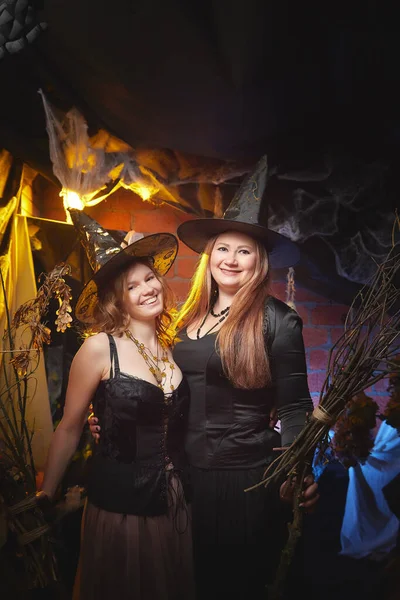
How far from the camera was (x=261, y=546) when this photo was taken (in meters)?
1.60

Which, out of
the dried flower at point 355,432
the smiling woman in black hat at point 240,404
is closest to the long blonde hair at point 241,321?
the smiling woman in black hat at point 240,404

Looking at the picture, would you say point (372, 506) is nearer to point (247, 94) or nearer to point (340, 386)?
point (340, 386)

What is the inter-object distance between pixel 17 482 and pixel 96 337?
0.47 metres

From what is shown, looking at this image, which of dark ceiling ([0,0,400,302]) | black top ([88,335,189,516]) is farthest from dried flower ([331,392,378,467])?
black top ([88,335,189,516])

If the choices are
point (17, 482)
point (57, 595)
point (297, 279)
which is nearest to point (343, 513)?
point (297, 279)

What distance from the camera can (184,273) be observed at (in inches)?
104

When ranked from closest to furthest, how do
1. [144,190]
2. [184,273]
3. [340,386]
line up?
[340,386]
[144,190]
[184,273]

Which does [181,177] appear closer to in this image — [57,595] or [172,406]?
[172,406]

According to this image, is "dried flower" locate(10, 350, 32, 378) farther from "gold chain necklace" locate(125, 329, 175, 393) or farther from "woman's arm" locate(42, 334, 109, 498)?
"gold chain necklace" locate(125, 329, 175, 393)

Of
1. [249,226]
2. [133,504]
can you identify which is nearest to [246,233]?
[249,226]

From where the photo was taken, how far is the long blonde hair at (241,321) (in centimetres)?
162

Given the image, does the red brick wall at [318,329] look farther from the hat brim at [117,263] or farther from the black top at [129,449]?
the black top at [129,449]

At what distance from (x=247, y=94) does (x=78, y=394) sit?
131 cm

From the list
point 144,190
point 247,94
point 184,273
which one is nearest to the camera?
point 247,94
